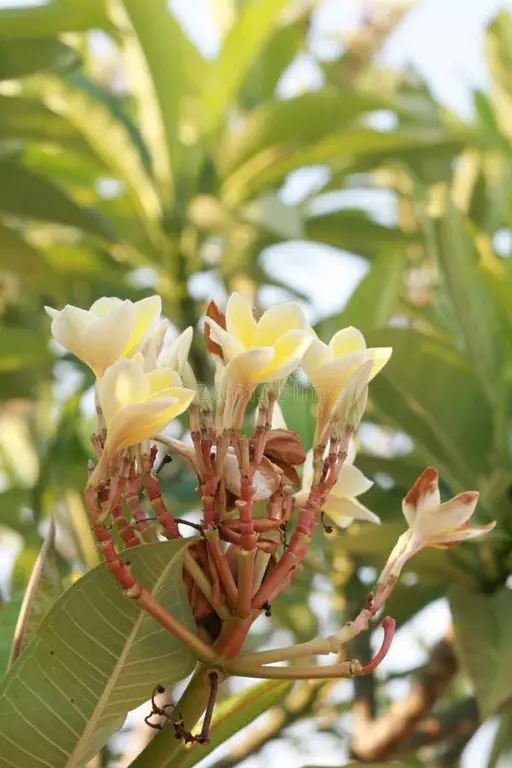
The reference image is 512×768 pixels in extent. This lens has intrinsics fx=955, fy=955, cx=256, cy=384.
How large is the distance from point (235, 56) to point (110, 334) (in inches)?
43.4

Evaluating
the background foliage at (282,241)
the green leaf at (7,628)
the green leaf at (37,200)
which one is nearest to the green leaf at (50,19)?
the background foliage at (282,241)

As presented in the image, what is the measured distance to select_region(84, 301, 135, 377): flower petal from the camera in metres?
0.43

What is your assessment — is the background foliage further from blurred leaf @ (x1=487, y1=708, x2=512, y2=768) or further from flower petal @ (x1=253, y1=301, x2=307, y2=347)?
flower petal @ (x1=253, y1=301, x2=307, y2=347)

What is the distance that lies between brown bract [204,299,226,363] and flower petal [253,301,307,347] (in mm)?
24

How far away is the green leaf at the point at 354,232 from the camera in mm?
1493

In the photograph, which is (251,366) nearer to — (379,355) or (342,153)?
(379,355)

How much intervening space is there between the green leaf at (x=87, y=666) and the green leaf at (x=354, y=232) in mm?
1114

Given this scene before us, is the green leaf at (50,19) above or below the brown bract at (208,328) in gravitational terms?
above

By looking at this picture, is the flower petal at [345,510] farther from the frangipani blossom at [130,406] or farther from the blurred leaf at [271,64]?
the blurred leaf at [271,64]

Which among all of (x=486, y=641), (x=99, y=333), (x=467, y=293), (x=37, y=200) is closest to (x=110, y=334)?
(x=99, y=333)

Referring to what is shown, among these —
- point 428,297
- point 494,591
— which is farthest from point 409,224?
point 494,591

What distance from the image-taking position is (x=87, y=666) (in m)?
0.44

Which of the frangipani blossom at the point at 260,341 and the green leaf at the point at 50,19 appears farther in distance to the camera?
the green leaf at the point at 50,19

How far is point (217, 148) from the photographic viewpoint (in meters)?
1.47
